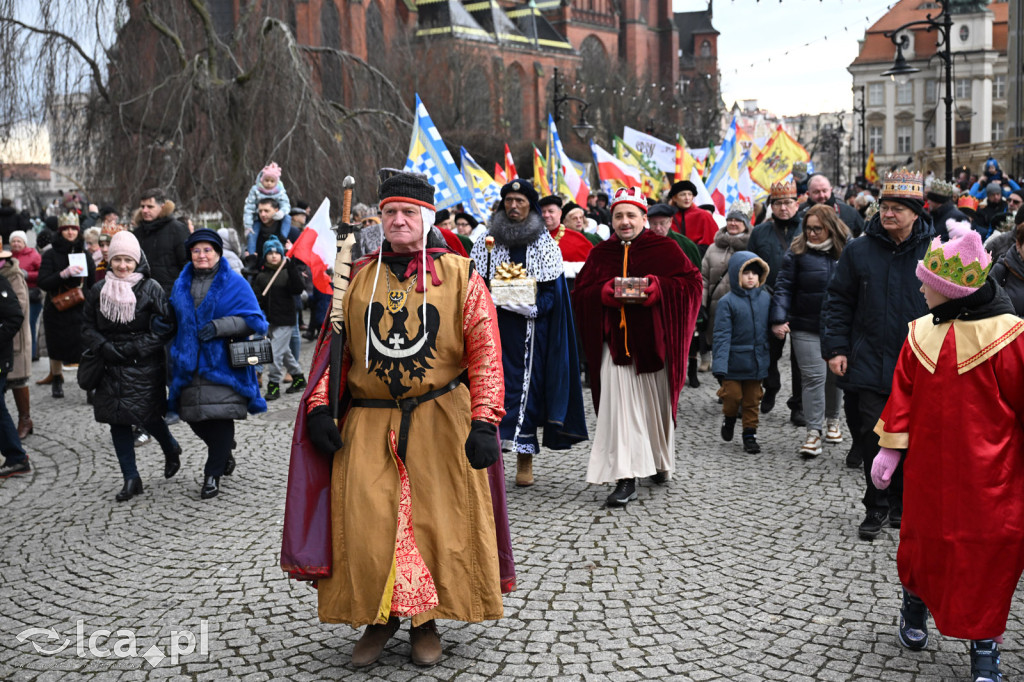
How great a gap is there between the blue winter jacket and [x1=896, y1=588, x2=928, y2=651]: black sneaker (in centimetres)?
422

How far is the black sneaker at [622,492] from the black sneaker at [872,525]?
1.49 metres

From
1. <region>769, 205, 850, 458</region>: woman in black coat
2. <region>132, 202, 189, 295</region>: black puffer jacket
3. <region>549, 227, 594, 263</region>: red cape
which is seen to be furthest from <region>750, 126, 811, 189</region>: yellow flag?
<region>132, 202, 189, 295</region>: black puffer jacket

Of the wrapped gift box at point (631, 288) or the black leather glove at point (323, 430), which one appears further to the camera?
the wrapped gift box at point (631, 288)

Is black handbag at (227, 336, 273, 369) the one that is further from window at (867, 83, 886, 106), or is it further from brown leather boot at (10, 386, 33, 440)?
window at (867, 83, 886, 106)

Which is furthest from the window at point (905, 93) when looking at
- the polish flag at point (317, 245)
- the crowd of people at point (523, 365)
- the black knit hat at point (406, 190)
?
the black knit hat at point (406, 190)

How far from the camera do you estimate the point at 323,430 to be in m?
4.33

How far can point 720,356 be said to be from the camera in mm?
8812

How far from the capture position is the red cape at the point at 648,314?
701cm

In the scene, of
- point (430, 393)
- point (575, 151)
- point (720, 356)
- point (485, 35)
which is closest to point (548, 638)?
point (430, 393)

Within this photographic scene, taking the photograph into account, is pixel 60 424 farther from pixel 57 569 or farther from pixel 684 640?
pixel 684 640

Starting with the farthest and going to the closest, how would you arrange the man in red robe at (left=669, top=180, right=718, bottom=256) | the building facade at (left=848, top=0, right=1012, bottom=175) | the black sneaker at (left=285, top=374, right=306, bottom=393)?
the building facade at (left=848, top=0, right=1012, bottom=175)
the man in red robe at (left=669, top=180, right=718, bottom=256)
the black sneaker at (left=285, top=374, right=306, bottom=393)

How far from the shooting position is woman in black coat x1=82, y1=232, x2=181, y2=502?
743 cm

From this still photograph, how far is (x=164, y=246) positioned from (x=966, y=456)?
8719 millimetres

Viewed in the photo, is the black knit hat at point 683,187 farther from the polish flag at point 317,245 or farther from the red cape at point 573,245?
the polish flag at point 317,245
